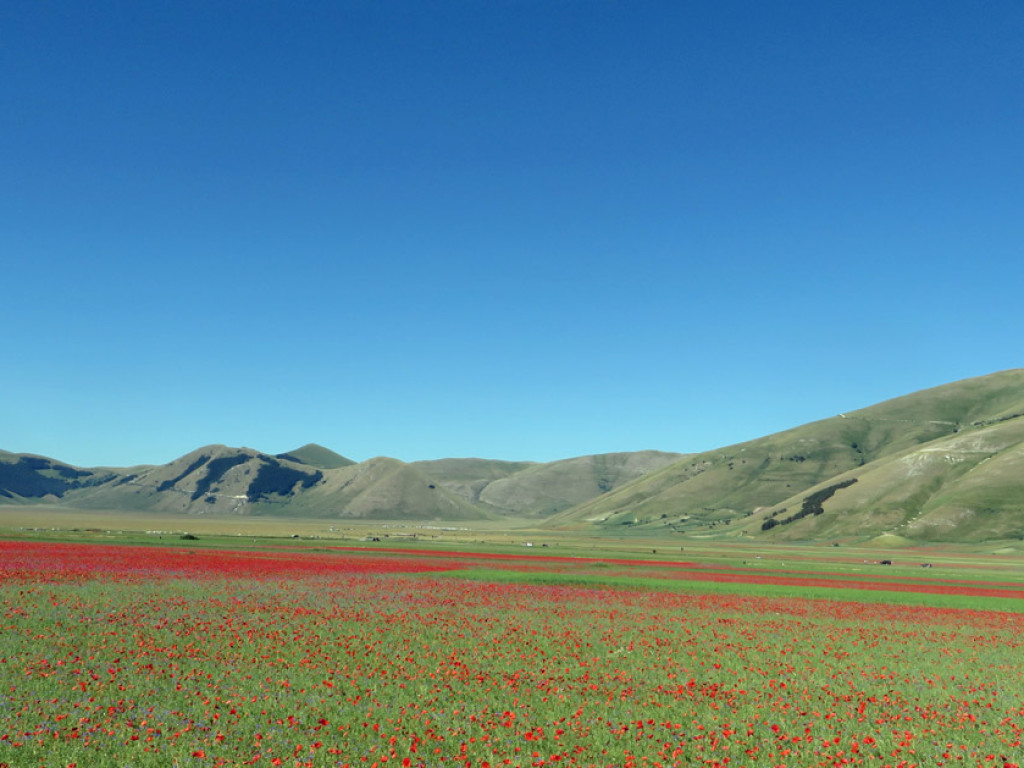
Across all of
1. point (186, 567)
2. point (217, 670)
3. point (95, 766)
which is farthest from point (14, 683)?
point (186, 567)

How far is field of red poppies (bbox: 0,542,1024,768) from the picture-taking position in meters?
14.9

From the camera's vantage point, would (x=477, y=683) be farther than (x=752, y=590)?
No

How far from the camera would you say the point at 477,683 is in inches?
814

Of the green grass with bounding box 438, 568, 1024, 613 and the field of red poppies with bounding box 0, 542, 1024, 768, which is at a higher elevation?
the field of red poppies with bounding box 0, 542, 1024, 768

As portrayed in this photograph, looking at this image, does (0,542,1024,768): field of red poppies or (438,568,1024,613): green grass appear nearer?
(0,542,1024,768): field of red poppies

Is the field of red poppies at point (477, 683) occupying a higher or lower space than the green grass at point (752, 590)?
higher

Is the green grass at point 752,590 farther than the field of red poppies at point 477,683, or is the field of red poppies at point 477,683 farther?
the green grass at point 752,590

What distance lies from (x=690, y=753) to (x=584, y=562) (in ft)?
242

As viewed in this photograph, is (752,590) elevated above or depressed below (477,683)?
below

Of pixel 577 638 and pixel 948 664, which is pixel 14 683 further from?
pixel 948 664

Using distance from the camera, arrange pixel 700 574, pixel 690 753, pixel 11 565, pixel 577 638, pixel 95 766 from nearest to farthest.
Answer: pixel 95 766 < pixel 690 753 < pixel 577 638 < pixel 11 565 < pixel 700 574

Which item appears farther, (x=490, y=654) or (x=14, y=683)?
(x=490, y=654)

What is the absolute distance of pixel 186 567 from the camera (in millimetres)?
54406

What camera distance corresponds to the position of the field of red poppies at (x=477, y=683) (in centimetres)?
1490
